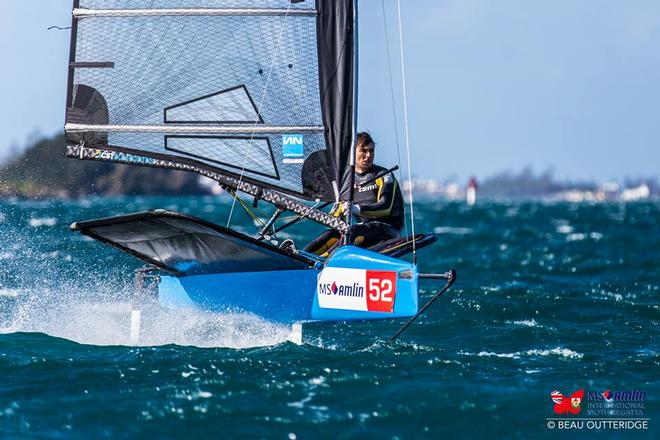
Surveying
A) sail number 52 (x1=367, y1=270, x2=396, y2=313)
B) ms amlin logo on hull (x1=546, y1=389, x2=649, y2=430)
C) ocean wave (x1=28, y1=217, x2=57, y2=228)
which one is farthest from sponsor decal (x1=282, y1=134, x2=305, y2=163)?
ocean wave (x1=28, y1=217, x2=57, y2=228)

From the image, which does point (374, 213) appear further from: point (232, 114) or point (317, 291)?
point (232, 114)

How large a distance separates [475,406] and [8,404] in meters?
2.56

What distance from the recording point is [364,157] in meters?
8.43

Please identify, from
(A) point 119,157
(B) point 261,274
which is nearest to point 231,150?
(A) point 119,157

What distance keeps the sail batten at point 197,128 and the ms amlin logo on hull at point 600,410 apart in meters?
2.59

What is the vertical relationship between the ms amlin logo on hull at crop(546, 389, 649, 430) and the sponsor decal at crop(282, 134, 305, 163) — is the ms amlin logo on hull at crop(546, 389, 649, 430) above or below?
below

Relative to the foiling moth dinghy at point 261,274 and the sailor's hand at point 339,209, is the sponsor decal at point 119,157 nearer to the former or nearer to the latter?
the foiling moth dinghy at point 261,274

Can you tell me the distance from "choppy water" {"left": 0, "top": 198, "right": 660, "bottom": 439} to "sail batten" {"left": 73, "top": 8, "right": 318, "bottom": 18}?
2.09 metres

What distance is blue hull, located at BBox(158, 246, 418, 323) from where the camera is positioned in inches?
295

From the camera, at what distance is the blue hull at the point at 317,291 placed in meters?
7.48

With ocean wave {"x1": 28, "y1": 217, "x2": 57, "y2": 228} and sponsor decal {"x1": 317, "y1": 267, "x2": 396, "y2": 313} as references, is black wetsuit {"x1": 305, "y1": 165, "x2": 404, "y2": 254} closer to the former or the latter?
sponsor decal {"x1": 317, "y1": 267, "x2": 396, "y2": 313}

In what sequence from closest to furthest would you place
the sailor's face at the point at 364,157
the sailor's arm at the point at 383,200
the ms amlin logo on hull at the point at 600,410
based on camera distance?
the ms amlin logo on hull at the point at 600,410 < the sailor's arm at the point at 383,200 < the sailor's face at the point at 364,157

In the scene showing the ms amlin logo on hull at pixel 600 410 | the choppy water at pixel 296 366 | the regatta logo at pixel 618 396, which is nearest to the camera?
the choppy water at pixel 296 366


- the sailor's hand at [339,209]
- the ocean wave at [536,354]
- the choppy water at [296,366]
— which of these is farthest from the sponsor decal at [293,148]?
the ocean wave at [536,354]
